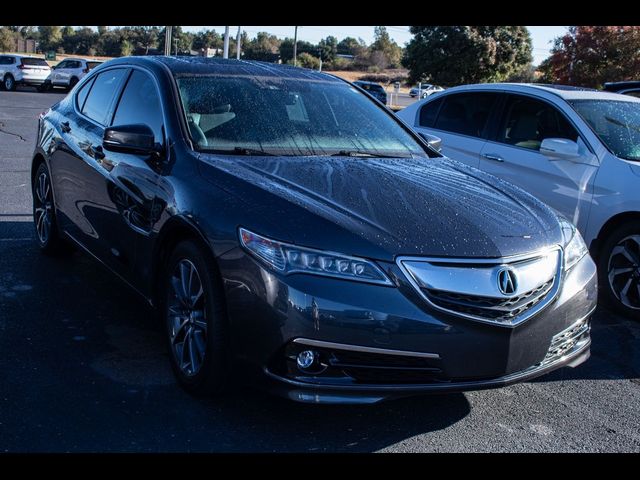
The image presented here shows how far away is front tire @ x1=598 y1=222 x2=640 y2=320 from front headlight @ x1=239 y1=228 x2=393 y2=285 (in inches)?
120

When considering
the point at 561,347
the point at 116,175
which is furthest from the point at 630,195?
the point at 116,175

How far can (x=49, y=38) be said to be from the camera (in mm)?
87812

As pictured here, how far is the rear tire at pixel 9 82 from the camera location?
114 ft

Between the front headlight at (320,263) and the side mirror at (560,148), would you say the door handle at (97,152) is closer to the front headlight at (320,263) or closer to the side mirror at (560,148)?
the front headlight at (320,263)

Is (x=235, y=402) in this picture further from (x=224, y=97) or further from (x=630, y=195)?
(x=630, y=195)

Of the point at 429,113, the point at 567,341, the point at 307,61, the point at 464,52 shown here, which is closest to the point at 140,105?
the point at 567,341

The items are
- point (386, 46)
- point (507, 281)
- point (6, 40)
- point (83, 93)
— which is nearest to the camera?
point (507, 281)

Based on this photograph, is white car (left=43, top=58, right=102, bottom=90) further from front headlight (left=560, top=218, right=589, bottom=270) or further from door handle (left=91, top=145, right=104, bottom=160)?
front headlight (left=560, top=218, right=589, bottom=270)

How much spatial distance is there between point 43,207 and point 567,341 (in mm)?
4377

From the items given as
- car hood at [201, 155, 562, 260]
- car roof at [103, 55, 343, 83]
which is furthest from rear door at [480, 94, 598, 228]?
car roof at [103, 55, 343, 83]

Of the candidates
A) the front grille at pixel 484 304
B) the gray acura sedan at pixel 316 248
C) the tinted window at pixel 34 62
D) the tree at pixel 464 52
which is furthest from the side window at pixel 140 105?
the tree at pixel 464 52

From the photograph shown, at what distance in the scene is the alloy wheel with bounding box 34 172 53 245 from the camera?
6152 millimetres

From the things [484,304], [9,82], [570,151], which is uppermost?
[570,151]

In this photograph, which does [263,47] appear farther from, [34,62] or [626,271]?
[626,271]
